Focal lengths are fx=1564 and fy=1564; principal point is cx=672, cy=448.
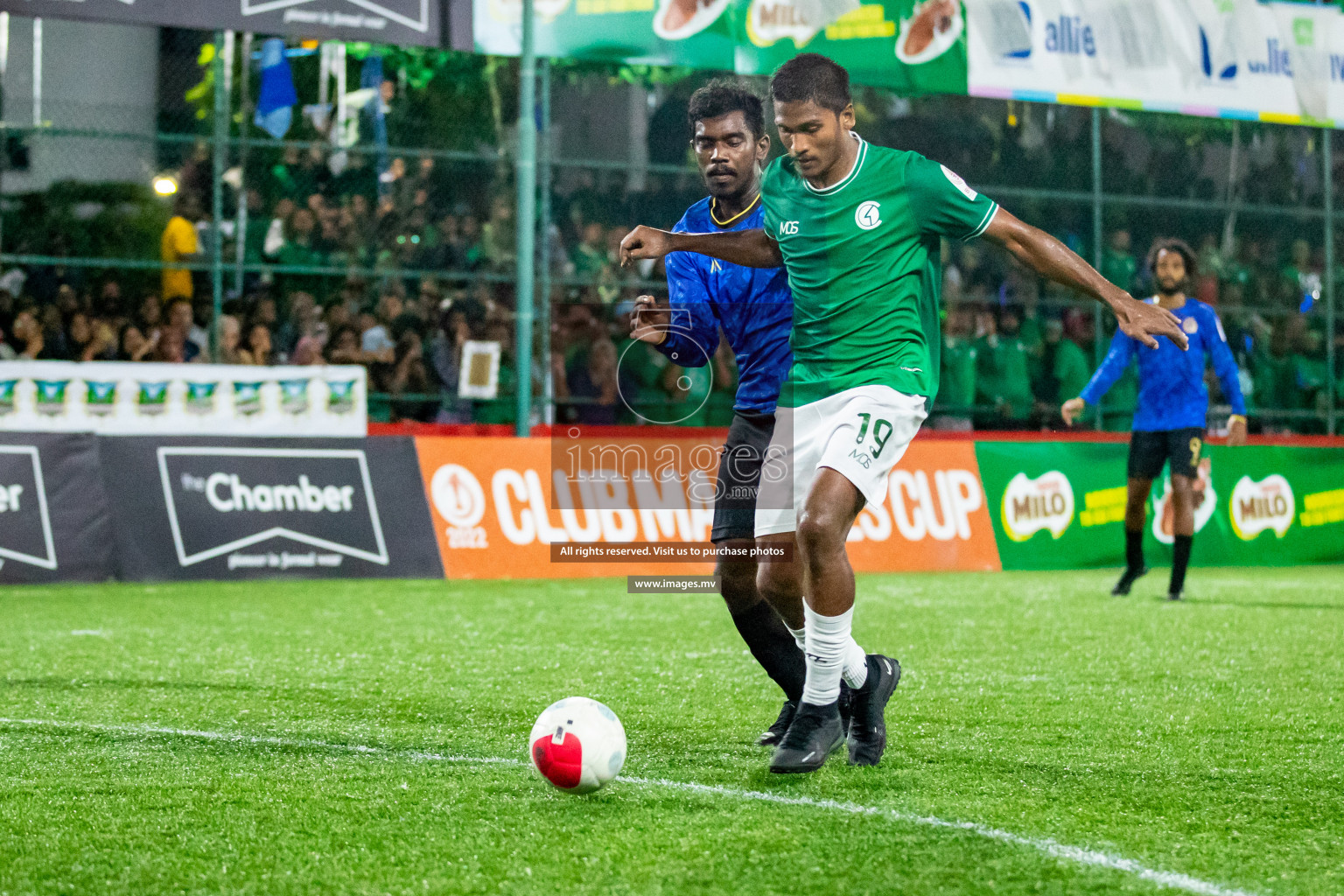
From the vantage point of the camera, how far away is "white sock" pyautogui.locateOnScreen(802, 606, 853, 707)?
4.58 metres

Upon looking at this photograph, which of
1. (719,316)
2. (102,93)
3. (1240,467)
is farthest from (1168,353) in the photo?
(102,93)

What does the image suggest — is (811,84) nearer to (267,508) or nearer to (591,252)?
(267,508)

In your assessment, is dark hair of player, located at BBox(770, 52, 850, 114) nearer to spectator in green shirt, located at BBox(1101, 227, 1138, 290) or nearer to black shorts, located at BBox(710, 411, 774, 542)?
black shorts, located at BBox(710, 411, 774, 542)

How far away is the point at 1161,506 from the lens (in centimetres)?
1406

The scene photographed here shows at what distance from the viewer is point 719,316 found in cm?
529

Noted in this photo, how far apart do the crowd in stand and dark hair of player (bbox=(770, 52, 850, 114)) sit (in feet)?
29.1

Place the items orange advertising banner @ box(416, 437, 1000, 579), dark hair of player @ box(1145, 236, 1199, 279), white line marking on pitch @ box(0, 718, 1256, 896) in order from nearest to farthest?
white line marking on pitch @ box(0, 718, 1256, 896)
dark hair of player @ box(1145, 236, 1199, 279)
orange advertising banner @ box(416, 437, 1000, 579)

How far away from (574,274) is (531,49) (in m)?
2.15

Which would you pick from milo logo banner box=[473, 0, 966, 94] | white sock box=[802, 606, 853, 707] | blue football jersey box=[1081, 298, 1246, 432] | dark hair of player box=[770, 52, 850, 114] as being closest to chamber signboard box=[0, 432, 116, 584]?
milo logo banner box=[473, 0, 966, 94]

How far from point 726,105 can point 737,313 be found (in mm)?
679

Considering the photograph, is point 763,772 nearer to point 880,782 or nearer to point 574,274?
point 880,782

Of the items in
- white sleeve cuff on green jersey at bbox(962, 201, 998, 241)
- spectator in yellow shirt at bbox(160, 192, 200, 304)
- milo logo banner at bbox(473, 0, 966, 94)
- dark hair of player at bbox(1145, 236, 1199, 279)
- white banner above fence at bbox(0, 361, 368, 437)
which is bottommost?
white banner above fence at bbox(0, 361, 368, 437)

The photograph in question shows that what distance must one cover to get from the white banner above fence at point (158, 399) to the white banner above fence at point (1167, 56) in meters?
7.51

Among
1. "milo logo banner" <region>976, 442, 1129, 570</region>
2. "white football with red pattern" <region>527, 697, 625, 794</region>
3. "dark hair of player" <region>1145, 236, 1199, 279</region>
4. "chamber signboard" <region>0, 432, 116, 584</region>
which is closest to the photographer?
"white football with red pattern" <region>527, 697, 625, 794</region>
